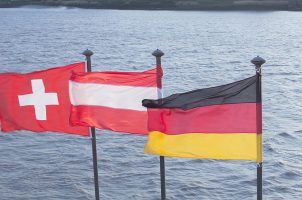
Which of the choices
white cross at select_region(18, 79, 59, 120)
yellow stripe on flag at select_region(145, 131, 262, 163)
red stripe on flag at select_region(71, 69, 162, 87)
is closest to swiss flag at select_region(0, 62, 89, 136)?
white cross at select_region(18, 79, 59, 120)

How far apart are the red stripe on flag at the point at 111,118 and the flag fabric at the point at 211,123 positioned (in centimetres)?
78

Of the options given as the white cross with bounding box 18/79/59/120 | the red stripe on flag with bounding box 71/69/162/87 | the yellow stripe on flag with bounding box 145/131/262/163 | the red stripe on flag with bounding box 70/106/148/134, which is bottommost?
the yellow stripe on flag with bounding box 145/131/262/163

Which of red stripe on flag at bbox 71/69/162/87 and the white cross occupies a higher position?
red stripe on flag at bbox 71/69/162/87

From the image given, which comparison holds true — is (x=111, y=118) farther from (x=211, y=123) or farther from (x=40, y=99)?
(x=211, y=123)

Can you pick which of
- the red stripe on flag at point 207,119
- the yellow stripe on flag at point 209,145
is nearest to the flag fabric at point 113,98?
the red stripe on flag at point 207,119

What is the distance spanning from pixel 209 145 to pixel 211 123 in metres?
0.37

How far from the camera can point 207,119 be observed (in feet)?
34.9

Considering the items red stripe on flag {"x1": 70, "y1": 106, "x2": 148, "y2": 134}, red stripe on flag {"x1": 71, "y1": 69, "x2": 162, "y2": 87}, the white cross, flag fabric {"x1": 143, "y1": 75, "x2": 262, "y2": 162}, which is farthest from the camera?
the white cross

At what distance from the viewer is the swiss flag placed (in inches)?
494

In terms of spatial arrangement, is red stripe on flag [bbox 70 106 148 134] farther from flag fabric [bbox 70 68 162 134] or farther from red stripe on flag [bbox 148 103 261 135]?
red stripe on flag [bbox 148 103 261 135]

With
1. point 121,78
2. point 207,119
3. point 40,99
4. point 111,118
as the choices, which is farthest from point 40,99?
point 207,119

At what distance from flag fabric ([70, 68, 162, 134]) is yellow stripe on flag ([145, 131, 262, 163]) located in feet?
2.64

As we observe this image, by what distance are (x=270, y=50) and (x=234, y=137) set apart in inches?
2075

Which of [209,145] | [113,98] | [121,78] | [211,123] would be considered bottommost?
[209,145]
